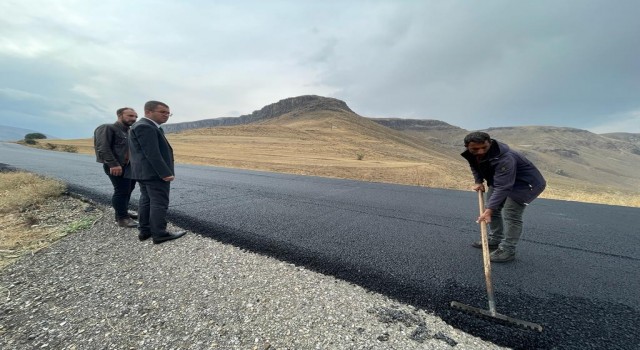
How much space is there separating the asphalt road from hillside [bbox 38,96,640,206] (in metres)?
6.59

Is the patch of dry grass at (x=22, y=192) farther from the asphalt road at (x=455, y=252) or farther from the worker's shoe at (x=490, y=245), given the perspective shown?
the worker's shoe at (x=490, y=245)

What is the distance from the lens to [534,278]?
3240 millimetres

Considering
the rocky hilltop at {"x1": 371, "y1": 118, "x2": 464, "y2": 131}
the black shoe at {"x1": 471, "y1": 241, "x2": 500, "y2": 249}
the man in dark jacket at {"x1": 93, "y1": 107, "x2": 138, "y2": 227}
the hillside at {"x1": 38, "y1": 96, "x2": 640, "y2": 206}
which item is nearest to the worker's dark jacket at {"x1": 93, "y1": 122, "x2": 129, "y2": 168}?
the man in dark jacket at {"x1": 93, "y1": 107, "x2": 138, "y2": 227}

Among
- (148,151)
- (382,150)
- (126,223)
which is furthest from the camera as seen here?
(382,150)

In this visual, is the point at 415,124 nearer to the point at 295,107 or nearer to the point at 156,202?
the point at 295,107

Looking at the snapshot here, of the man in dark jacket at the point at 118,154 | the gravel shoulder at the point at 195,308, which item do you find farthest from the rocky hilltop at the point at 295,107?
the gravel shoulder at the point at 195,308

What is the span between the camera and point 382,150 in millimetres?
35906

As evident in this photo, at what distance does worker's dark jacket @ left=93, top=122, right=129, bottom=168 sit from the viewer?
4352 millimetres

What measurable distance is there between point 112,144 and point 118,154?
0.59 feet

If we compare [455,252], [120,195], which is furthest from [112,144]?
[455,252]

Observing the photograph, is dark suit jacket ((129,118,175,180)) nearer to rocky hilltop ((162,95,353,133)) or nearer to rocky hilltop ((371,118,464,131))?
rocky hilltop ((162,95,353,133))

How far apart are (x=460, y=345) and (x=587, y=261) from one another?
3096 millimetres

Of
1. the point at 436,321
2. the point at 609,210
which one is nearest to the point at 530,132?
the point at 609,210

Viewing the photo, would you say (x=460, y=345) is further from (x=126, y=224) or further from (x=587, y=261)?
(x=126, y=224)
